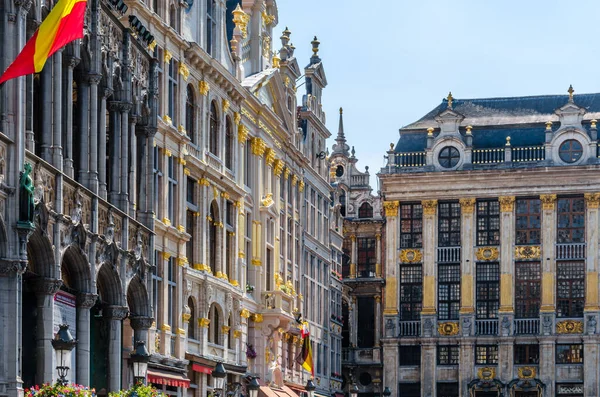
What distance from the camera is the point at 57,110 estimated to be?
2823cm

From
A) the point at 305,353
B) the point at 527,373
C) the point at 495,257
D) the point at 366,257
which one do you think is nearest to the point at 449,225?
the point at 495,257

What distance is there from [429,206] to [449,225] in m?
1.51

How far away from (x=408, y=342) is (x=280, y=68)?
23.4 meters

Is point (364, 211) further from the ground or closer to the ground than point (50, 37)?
further from the ground

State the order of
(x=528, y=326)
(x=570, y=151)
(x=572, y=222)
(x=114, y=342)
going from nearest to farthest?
1. (x=114, y=342)
2. (x=528, y=326)
3. (x=572, y=222)
4. (x=570, y=151)

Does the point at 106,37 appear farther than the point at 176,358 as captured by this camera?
No

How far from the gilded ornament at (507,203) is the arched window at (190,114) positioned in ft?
113

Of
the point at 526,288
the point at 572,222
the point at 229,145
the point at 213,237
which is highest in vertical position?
Result: the point at 229,145

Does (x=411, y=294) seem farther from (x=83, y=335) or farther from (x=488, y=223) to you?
(x=83, y=335)

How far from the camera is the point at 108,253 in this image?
3144 centimetres

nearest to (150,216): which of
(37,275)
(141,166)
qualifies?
(141,166)

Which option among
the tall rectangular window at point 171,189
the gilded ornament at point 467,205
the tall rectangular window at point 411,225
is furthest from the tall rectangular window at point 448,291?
the tall rectangular window at point 171,189

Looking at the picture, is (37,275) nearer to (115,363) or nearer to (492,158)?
(115,363)

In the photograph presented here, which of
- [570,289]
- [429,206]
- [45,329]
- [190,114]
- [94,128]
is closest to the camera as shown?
[45,329]
